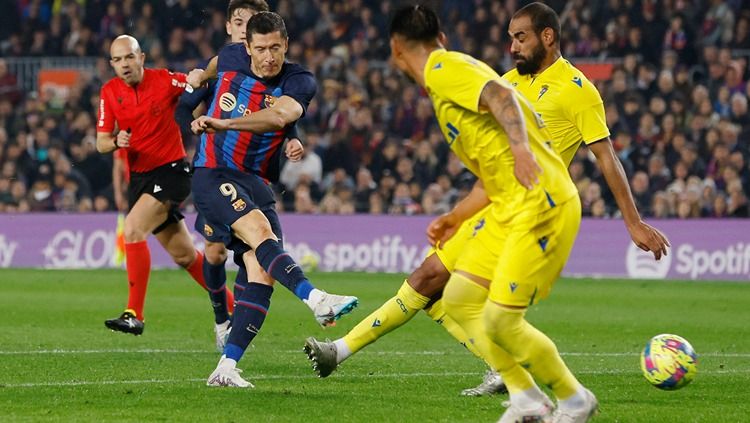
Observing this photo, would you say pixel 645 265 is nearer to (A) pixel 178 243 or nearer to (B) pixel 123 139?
(A) pixel 178 243

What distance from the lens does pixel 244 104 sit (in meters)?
8.56

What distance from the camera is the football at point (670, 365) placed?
7.40 meters

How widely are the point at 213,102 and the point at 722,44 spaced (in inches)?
665

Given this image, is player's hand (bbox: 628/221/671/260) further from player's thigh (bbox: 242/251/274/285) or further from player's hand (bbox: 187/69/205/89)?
player's hand (bbox: 187/69/205/89)

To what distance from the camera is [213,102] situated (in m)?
8.70

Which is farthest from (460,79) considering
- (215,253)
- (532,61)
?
(215,253)

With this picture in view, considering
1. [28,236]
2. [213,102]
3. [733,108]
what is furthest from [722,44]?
[213,102]

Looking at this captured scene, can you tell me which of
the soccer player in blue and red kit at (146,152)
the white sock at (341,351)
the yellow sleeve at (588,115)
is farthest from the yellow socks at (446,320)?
the soccer player in blue and red kit at (146,152)

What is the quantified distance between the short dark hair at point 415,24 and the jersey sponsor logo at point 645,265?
13.8 metres

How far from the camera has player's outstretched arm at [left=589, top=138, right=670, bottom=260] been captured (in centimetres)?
729

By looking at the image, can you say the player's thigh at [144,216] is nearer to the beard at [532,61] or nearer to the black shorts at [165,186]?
the black shorts at [165,186]

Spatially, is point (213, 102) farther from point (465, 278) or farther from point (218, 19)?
point (218, 19)

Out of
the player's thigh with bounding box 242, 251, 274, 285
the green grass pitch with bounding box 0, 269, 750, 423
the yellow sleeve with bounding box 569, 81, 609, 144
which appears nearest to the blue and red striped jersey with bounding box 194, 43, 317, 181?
the player's thigh with bounding box 242, 251, 274, 285

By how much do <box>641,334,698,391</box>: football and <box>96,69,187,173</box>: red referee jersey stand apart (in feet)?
17.3
